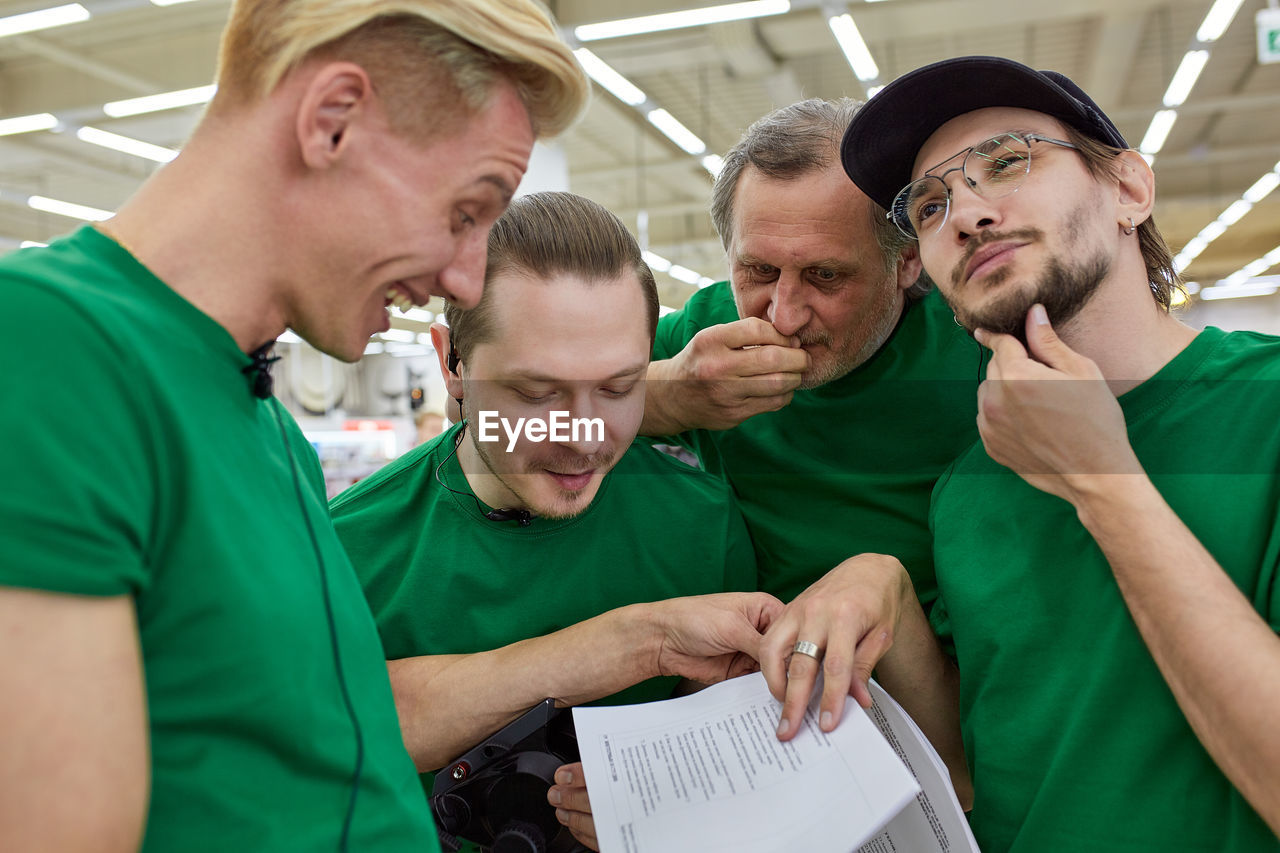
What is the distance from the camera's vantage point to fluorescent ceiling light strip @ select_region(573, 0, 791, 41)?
5.64 meters

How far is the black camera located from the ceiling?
3.72m

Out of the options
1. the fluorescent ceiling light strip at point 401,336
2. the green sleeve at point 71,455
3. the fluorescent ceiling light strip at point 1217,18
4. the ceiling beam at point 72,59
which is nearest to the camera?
the green sleeve at point 71,455

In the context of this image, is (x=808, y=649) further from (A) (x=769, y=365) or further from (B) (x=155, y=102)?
(B) (x=155, y=102)

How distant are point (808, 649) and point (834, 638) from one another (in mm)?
44

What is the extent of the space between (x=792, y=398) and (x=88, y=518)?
56.5 inches

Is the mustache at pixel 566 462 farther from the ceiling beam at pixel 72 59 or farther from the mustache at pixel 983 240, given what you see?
the ceiling beam at pixel 72 59

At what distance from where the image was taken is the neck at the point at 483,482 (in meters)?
1.61

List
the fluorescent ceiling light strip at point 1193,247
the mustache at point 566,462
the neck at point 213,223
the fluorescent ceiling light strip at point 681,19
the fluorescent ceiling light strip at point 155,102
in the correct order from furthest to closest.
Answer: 1. the fluorescent ceiling light strip at point 1193,247
2. the fluorescent ceiling light strip at point 155,102
3. the fluorescent ceiling light strip at point 681,19
4. the mustache at point 566,462
5. the neck at point 213,223

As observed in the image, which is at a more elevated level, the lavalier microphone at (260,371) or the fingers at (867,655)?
the lavalier microphone at (260,371)

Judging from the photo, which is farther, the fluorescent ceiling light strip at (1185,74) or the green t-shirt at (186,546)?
the fluorescent ceiling light strip at (1185,74)

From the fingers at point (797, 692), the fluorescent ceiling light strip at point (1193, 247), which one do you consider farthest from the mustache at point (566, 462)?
the fluorescent ceiling light strip at point (1193, 247)

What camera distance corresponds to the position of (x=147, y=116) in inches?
311

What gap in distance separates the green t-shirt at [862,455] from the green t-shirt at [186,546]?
103 cm

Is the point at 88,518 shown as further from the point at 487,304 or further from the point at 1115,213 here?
the point at 1115,213
